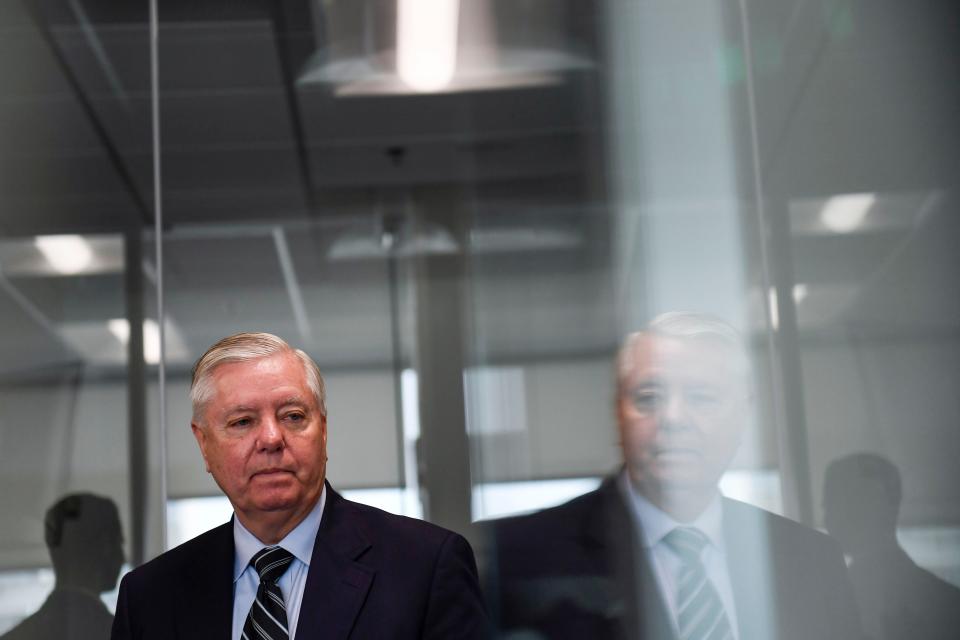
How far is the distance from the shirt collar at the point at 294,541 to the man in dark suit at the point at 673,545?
1572 millimetres

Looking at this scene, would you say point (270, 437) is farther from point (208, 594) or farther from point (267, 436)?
point (208, 594)

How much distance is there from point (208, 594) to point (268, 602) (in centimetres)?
13

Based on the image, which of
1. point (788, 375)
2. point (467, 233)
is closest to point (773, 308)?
point (788, 375)

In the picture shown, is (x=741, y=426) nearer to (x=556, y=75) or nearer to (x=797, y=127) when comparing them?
(x=797, y=127)

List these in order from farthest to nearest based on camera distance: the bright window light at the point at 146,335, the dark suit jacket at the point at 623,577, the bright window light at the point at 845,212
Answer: the bright window light at the point at 146,335, the bright window light at the point at 845,212, the dark suit jacket at the point at 623,577

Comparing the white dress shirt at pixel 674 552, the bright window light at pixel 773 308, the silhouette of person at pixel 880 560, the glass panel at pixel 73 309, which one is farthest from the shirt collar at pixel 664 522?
the glass panel at pixel 73 309

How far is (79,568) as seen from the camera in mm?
4305

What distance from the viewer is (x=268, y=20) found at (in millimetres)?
4746

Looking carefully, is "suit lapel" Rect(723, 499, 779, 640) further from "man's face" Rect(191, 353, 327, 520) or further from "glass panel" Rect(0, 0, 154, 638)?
"glass panel" Rect(0, 0, 154, 638)

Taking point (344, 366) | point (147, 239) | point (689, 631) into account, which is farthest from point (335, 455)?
point (689, 631)

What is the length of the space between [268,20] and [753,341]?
2315 mm

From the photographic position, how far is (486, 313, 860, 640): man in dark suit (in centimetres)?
368

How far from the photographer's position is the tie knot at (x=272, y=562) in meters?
2.45

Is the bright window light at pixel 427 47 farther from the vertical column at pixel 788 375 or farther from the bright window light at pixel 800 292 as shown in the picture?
the bright window light at pixel 800 292
